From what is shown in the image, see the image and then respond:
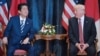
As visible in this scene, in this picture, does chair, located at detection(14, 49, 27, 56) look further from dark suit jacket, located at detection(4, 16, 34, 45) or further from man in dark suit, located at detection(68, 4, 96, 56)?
man in dark suit, located at detection(68, 4, 96, 56)

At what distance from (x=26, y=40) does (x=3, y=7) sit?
48.2 inches

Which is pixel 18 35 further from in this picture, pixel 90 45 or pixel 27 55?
pixel 90 45

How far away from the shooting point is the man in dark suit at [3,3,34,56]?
6.48m

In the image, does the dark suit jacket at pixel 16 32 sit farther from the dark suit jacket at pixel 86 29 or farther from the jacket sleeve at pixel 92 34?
the jacket sleeve at pixel 92 34

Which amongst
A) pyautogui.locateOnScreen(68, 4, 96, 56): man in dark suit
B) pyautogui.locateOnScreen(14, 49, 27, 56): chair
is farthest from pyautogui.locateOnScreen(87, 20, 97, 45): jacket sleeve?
pyautogui.locateOnScreen(14, 49, 27, 56): chair

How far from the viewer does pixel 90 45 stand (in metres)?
6.52

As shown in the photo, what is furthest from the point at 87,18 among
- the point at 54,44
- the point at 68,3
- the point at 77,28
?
the point at 54,44

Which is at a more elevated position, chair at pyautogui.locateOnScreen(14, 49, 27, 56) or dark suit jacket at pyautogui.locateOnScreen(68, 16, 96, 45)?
dark suit jacket at pyautogui.locateOnScreen(68, 16, 96, 45)

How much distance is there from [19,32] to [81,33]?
1.17 meters

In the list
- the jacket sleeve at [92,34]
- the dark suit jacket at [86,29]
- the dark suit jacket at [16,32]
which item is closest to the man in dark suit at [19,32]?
the dark suit jacket at [16,32]

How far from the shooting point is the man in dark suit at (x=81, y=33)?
6.45 m

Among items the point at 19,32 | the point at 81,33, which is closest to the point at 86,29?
the point at 81,33

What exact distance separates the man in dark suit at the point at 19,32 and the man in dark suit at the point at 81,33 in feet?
2.56

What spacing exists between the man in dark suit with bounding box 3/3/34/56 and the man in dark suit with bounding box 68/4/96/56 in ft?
2.56
